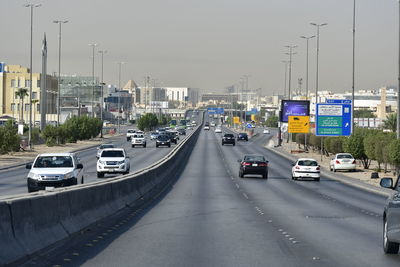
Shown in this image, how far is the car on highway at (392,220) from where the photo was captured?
14.3 meters

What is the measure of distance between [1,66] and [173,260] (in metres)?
169

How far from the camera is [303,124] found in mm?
94375

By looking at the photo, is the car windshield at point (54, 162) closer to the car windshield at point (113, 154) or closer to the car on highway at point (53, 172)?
the car on highway at point (53, 172)

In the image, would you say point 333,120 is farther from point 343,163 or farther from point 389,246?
point 389,246

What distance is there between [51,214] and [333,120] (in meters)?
60.8

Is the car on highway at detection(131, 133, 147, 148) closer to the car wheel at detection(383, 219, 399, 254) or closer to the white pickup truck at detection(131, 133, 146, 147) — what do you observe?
the white pickup truck at detection(131, 133, 146, 147)

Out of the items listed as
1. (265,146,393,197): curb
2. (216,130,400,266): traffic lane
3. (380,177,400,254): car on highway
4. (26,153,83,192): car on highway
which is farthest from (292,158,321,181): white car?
(380,177,400,254): car on highway

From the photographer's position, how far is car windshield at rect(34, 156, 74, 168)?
3225cm

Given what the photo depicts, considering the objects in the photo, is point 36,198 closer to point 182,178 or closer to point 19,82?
point 182,178

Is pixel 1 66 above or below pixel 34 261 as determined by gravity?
above

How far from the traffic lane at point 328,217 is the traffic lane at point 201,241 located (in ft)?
2.11

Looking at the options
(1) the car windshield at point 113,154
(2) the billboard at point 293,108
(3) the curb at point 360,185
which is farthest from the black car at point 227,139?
(1) the car windshield at point 113,154

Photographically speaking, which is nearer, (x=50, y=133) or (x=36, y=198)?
(x=36, y=198)

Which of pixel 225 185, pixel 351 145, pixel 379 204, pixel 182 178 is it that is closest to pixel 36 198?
pixel 379 204
